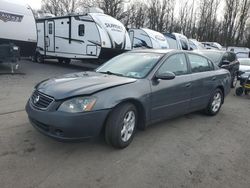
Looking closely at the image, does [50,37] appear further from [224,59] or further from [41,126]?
[41,126]

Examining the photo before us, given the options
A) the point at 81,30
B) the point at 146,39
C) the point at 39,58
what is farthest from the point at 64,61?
the point at 146,39

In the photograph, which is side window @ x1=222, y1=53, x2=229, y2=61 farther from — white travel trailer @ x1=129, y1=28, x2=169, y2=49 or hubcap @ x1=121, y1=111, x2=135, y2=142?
hubcap @ x1=121, y1=111, x2=135, y2=142

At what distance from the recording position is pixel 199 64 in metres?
5.45

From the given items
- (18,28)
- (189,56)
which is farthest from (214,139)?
(18,28)

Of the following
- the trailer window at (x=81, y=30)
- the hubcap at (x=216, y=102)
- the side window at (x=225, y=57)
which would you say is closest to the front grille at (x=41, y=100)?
the hubcap at (x=216, y=102)

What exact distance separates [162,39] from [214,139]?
12082 millimetres

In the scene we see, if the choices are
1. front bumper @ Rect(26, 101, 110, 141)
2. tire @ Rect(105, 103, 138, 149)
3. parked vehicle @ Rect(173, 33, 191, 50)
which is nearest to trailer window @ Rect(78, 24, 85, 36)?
parked vehicle @ Rect(173, 33, 191, 50)

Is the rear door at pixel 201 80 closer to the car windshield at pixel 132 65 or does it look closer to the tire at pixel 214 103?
the tire at pixel 214 103

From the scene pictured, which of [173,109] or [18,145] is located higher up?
[173,109]

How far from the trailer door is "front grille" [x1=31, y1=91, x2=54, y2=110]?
1144 centimetres

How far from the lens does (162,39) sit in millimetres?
15711

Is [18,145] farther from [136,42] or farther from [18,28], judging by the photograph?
[136,42]

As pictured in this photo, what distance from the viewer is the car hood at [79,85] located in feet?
10.9

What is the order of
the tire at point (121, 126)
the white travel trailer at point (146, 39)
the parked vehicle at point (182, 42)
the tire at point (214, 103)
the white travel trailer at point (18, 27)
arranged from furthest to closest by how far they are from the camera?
the parked vehicle at point (182, 42)
the white travel trailer at point (146, 39)
the white travel trailer at point (18, 27)
the tire at point (214, 103)
the tire at point (121, 126)
